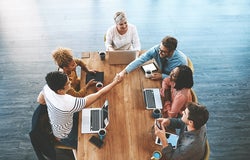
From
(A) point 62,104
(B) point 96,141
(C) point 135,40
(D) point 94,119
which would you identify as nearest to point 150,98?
(D) point 94,119

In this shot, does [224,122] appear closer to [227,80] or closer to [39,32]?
[227,80]

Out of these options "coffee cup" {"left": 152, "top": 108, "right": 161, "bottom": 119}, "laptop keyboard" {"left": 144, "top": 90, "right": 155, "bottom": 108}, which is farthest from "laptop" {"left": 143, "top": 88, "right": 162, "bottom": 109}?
"coffee cup" {"left": 152, "top": 108, "right": 161, "bottom": 119}

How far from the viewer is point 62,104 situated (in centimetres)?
261

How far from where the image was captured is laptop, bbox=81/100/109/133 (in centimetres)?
274

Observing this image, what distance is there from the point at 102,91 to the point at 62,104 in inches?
19.2

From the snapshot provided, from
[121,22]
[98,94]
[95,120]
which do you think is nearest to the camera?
[95,120]

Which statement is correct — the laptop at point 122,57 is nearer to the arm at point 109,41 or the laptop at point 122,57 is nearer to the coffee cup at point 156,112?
the arm at point 109,41

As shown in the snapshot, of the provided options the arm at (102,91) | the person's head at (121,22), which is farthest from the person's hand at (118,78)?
the person's head at (121,22)

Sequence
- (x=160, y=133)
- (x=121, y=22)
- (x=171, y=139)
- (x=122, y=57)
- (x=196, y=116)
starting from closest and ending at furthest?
(x=196, y=116) < (x=160, y=133) < (x=171, y=139) < (x=122, y=57) < (x=121, y=22)

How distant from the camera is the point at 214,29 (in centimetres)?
541

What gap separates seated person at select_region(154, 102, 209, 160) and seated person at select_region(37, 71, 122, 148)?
29.8 inches

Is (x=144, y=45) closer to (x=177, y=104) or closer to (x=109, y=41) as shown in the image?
(x=109, y=41)

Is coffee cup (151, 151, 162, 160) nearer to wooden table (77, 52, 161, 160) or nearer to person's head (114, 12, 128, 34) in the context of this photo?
wooden table (77, 52, 161, 160)

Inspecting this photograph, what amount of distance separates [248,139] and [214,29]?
2.34 meters
